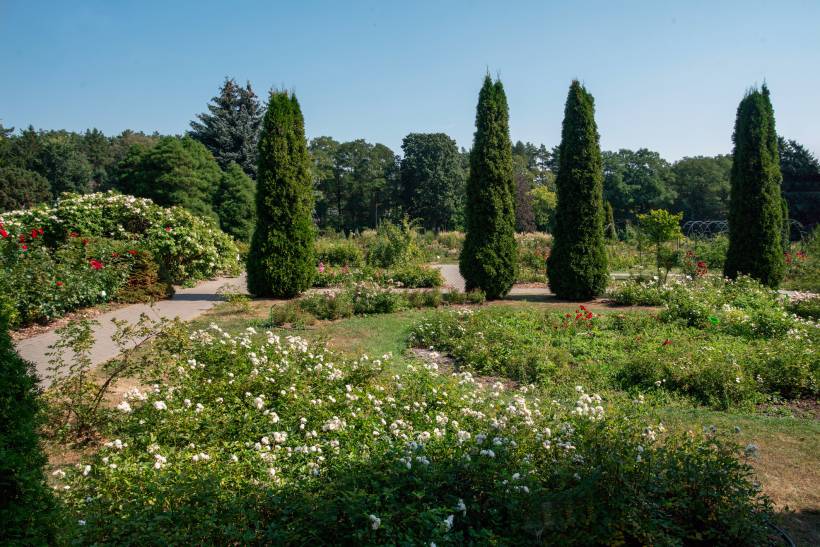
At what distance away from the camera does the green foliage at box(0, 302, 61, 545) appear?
2.01 meters

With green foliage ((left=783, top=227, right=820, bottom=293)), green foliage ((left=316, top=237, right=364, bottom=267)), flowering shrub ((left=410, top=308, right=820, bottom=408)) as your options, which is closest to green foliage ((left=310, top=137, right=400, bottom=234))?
green foliage ((left=316, top=237, right=364, bottom=267))

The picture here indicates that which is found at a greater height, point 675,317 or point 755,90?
point 755,90

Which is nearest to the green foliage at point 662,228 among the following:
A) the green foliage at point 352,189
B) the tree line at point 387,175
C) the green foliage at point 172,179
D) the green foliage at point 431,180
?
the green foliage at point 172,179

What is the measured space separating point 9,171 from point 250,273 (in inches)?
1348

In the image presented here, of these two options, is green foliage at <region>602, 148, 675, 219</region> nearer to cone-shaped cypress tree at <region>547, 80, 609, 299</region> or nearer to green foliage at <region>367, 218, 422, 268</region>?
green foliage at <region>367, 218, 422, 268</region>

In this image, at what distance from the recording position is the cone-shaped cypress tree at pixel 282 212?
11859mm

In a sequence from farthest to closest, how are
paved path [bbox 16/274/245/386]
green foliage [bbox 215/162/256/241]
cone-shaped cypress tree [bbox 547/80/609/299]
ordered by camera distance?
green foliage [bbox 215/162/256/241]
cone-shaped cypress tree [bbox 547/80/609/299]
paved path [bbox 16/274/245/386]

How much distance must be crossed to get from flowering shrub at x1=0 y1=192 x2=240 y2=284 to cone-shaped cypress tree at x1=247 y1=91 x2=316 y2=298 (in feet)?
7.67

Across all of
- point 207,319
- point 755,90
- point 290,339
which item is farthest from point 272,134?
point 755,90

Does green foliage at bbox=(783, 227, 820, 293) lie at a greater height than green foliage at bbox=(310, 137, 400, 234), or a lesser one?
lesser

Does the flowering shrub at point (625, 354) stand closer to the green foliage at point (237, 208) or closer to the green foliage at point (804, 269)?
the green foliage at point (804, 269)

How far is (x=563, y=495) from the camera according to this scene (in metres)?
2.70

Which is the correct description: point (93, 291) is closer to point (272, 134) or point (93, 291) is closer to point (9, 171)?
point (272, 134)

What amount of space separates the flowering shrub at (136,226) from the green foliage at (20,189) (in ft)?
87.1
